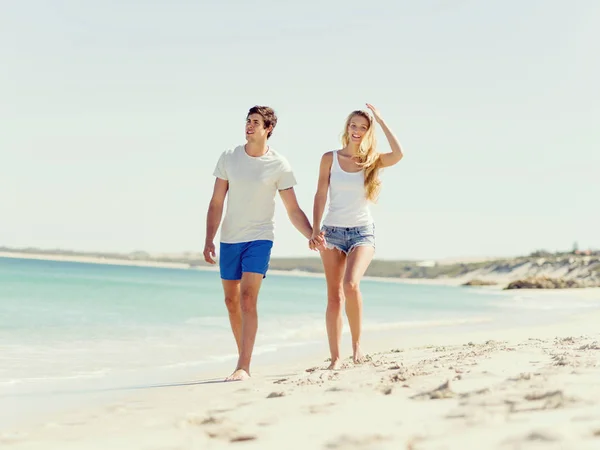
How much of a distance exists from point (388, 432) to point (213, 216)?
3.14 m

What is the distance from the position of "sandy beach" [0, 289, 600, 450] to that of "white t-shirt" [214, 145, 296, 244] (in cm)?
119

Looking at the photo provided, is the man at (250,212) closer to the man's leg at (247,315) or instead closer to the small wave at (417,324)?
the man's leg at (247,315)

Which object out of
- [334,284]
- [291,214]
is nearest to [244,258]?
[291,214]

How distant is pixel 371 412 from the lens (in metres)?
3.42

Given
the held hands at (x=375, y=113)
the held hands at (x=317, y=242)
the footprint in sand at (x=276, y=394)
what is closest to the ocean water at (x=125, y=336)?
the held hands at (x=317, y=242)

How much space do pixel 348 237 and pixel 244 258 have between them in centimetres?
84

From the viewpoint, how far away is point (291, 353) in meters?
8.00

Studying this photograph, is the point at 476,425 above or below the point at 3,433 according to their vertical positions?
above

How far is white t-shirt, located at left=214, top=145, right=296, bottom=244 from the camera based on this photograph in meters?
5.55

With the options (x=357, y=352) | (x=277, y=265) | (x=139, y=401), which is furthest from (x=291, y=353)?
(x=277, y=265)

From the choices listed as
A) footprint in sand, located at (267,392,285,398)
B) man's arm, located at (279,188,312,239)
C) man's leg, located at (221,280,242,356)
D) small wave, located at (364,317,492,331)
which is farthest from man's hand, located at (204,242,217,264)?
small wave, located at (364,317,492,331)

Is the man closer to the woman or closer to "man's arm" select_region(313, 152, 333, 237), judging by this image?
"man's arm" select_region(313, 152, 333, 237)

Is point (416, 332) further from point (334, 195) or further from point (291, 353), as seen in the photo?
point (334, 195)

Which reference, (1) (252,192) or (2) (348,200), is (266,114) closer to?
(1) (252,192)
